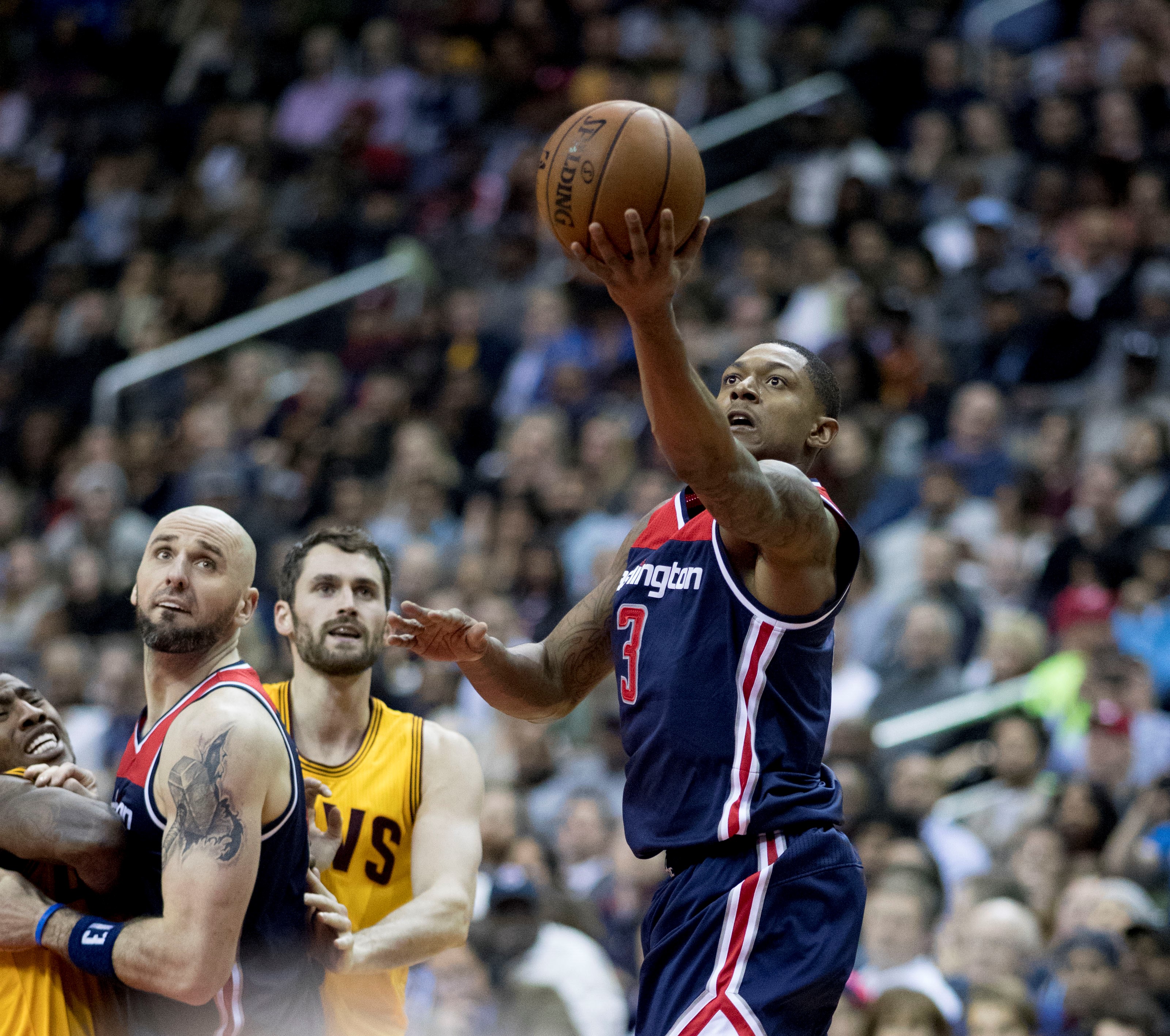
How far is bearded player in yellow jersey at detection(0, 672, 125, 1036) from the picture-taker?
3840 mm

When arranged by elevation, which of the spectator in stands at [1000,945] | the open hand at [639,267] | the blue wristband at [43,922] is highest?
the open hand at [639,267]

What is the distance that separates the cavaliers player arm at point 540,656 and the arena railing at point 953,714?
4400 mm

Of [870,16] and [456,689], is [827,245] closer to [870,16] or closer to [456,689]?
[870,16]

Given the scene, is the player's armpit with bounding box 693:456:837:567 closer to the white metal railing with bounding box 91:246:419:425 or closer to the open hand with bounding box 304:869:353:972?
the open hand with bounding box 304:869:353:972

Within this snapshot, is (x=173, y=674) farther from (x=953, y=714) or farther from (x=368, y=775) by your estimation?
(x=953, y=714)

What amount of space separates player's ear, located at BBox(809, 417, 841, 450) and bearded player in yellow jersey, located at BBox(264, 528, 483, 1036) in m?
1.46

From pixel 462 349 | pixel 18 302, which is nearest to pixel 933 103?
pixel 462 349

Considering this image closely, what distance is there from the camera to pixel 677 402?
3.44m

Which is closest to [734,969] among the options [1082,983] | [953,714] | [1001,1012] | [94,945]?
[94,945]

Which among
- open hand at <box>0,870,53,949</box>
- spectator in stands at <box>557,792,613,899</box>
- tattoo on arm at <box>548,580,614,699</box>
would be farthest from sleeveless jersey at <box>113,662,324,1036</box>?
spectator in stands at <box>557,792,613,899</box>

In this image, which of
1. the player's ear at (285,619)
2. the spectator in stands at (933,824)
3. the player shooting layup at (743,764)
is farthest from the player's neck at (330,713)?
the spectator in stands at (933,824)

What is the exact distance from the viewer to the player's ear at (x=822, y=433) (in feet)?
14.1

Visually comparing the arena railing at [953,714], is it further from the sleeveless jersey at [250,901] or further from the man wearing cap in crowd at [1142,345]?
the sleeveless jersey at [250,901]

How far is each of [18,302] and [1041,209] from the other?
30.9 feet
